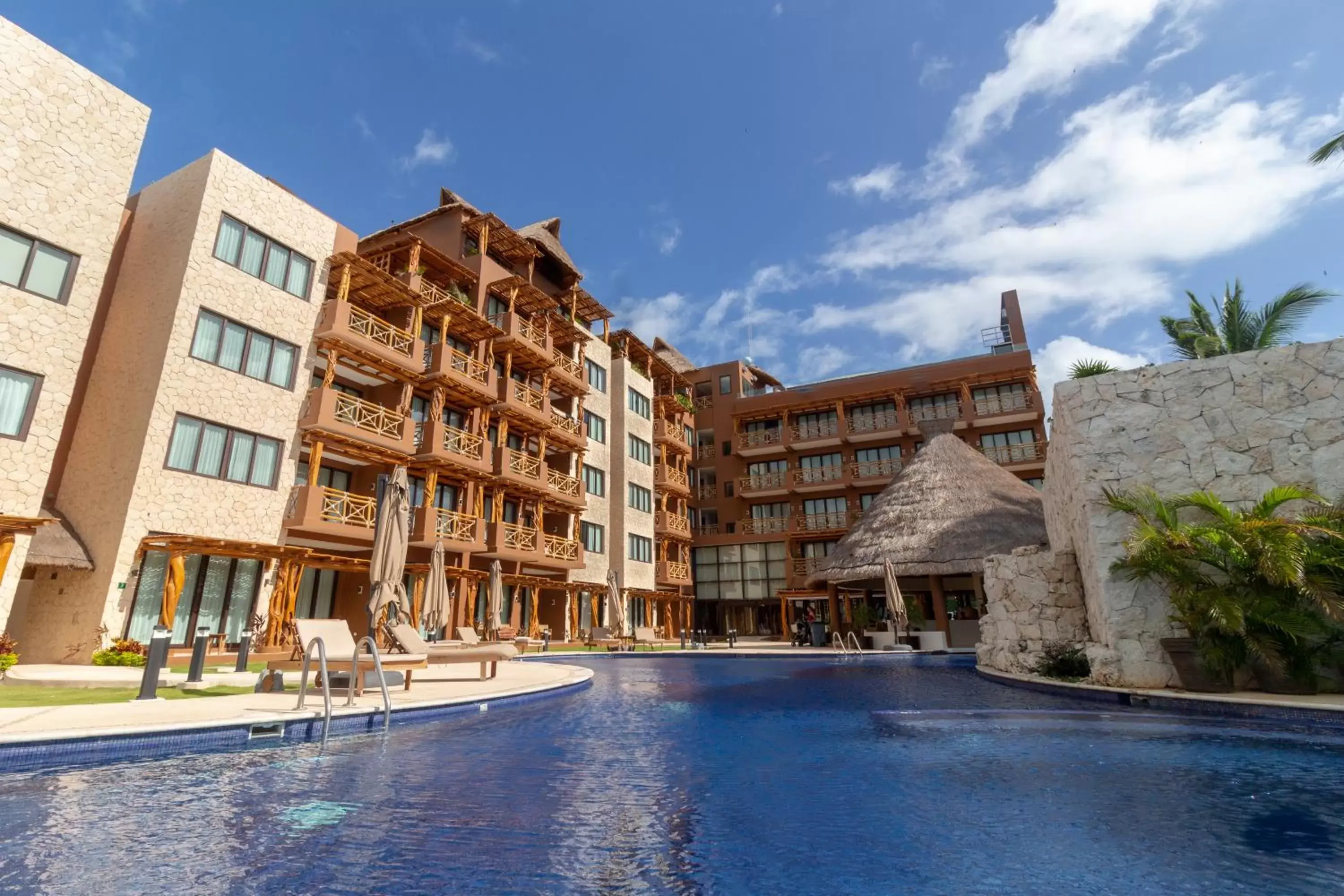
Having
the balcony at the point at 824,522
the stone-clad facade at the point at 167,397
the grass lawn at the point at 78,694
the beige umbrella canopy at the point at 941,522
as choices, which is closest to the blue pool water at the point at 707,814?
the grass lawn at the point at 78,694

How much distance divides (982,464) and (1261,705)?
18934 millimetres

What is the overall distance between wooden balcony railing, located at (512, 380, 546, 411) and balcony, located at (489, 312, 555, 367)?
1.26 m

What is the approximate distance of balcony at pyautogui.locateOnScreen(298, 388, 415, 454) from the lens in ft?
58.5

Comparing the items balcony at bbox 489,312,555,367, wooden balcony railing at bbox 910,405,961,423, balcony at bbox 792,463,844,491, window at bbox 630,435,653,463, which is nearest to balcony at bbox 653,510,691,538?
window at bbox 630,435,653,463

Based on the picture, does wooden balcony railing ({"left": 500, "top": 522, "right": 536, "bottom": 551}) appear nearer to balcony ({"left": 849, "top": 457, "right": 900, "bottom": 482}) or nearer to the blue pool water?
the blue pool water

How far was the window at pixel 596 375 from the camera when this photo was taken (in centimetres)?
3300

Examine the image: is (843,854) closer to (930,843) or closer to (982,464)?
(930,843)

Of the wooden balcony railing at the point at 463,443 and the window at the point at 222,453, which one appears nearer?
the window at the point at 222,453

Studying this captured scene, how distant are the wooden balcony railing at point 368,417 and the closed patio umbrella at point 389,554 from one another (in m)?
8.79

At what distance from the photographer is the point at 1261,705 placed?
7.65 meters

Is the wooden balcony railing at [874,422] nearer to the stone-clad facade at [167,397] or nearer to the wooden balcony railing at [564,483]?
the wooden balcony railing at [564,483]

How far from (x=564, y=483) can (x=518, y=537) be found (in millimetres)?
4325

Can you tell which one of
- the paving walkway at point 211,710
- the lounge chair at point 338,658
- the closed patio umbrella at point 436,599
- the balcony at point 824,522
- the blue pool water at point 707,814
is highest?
the balcony at point 824,522

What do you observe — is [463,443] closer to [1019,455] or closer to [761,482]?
[761,482]
